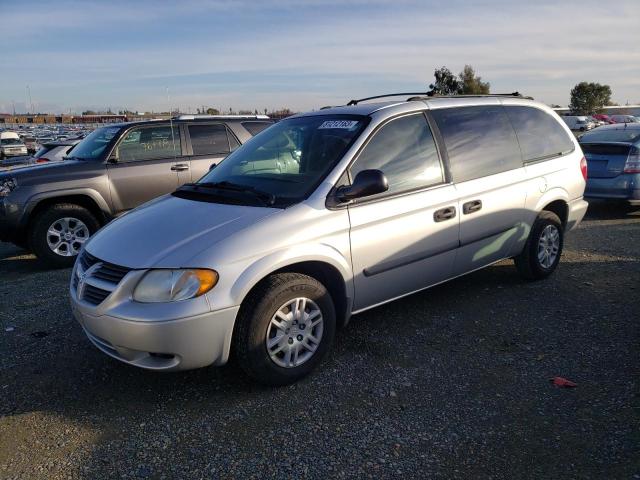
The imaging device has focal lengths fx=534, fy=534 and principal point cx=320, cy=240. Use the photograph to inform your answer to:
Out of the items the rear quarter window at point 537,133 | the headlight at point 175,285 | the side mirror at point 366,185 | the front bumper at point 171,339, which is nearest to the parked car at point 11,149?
the rear quarter window at point 537,133

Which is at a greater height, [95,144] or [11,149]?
[11,149]

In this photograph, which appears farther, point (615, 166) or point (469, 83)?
point (469, 83)

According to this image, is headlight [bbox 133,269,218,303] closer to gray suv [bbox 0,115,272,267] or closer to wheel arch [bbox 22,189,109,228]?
gray suv [bbox 0,115,272,267]

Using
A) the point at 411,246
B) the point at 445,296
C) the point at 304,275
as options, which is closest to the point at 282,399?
the point at 304,275

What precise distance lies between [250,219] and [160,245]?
1.87 feet

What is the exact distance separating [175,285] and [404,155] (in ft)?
6.53

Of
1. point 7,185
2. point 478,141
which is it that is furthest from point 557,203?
point 7,185

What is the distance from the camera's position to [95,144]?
7457 mm

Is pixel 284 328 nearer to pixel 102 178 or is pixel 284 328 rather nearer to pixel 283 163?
pixel 283 163

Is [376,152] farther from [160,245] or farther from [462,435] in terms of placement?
[462,435]

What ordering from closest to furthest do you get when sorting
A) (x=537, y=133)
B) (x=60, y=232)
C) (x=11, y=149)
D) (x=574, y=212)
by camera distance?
(x=537, y=133) < (x=574, y=212) < (x=60, y=232) < (x=11, y=149)

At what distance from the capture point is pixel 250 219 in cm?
338

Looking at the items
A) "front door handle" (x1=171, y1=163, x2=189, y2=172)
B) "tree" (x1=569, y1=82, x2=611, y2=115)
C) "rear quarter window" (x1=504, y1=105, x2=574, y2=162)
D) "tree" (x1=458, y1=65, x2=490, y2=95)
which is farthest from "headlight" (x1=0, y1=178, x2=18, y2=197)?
"tree" (x1=569, y1=82, x2=611, y2=115)

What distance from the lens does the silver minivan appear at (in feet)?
10.2
